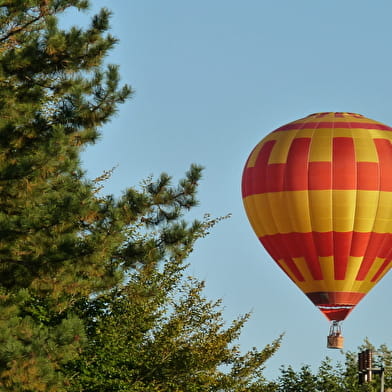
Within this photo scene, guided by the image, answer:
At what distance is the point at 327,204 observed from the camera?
4338 cm

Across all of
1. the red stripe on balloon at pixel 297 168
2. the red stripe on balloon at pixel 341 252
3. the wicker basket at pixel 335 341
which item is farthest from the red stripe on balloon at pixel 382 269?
the red stripe on balloon at pixel 297 168

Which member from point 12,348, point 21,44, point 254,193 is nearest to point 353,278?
point 254,193

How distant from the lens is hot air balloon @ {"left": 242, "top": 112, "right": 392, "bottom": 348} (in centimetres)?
4338

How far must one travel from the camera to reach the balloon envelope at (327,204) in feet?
142

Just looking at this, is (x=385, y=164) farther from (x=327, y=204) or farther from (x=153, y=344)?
(x=153, y=344)

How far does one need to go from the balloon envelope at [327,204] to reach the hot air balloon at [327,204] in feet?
0.11

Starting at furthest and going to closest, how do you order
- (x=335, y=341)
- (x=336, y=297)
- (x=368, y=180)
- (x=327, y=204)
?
(x=335, y=341)
(x=336, y=297)
(x=327, y=204)
(x=368, y=180)

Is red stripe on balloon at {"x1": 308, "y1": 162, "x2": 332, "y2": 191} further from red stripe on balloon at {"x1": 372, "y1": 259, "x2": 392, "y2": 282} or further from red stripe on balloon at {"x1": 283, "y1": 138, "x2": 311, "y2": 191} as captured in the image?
red stripe on balloon at {"x1": 372, "y1": 259, "x2": 392, "y2": 282}

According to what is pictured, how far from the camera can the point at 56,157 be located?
2427 centimetres

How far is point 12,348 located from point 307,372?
48.4 meters

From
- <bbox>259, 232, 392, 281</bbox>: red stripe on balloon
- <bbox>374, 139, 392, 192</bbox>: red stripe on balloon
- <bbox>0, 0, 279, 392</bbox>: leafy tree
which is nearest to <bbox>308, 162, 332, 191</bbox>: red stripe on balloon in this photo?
<bbox>259, 232, 392, 281</bbox>: red stripe on balloon

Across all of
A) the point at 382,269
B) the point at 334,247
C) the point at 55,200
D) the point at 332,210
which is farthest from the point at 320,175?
the point at 55,200

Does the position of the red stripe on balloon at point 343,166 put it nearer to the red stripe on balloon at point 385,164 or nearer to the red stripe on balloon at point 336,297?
the red stripe on balloon at point 385,164

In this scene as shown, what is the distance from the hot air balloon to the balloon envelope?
0.03 m
